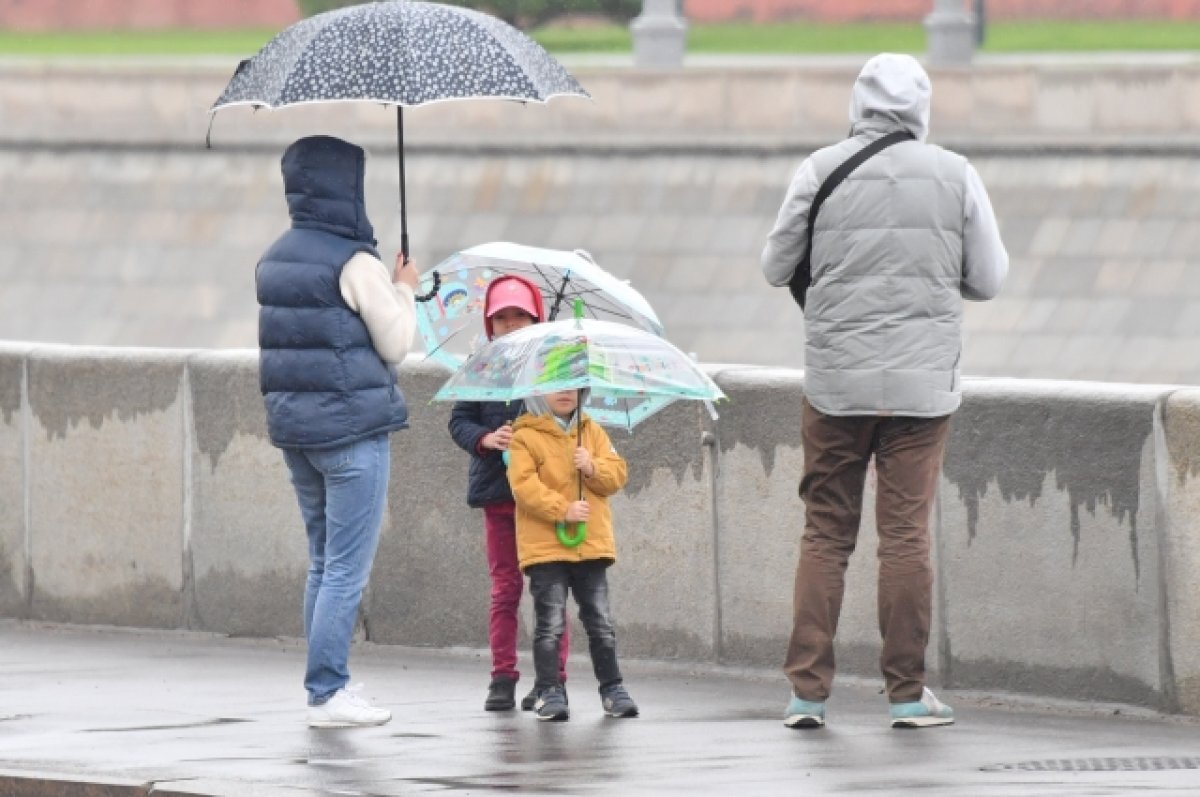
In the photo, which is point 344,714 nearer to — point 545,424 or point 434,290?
point 545,424

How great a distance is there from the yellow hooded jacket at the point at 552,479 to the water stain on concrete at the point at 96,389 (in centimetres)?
254

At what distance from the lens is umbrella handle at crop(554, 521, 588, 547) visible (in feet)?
27.5

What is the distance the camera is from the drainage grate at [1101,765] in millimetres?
7539

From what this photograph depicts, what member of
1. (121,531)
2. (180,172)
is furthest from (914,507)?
(180,172)

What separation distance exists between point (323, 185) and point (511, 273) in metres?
0.74

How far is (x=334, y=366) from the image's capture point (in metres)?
8.15

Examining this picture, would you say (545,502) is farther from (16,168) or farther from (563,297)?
(16,168)

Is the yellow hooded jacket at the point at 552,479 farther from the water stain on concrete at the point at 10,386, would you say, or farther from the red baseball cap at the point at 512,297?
the water stain on concrete at the point at 10,386

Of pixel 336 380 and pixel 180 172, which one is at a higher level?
pixel 180 172

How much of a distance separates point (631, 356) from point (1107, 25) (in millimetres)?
28653

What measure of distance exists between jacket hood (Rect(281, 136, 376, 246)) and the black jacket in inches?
24.6

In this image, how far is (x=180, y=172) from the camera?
32.9 meters

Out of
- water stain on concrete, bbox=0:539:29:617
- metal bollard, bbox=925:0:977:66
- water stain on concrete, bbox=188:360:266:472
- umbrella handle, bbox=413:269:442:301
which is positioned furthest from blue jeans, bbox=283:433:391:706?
metal bollard, bbox=925:0:977:66

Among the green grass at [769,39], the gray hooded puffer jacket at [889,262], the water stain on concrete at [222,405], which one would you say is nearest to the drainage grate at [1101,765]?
the gray hooded puffer jacket at [889,262]
